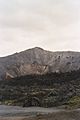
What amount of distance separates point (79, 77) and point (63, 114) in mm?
46689

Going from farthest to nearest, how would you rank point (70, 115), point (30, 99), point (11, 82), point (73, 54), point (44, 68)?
1. point (73, 54)
2. point (44, 68)
3. point (11, 82)
4. point (30, 99)
5. point (70, 115)

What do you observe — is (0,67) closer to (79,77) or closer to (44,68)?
(44,68)

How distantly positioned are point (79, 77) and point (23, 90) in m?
12.8

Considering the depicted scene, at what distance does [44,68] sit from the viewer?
5089 inches

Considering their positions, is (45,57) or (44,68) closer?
(44,68)

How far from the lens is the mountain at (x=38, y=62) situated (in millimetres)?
130012

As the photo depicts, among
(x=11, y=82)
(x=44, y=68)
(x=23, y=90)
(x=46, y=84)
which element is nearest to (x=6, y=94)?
(x=23, y=90)

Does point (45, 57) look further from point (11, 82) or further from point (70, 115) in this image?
point (70, 115)

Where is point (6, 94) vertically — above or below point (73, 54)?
below

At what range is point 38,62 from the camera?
166750 millimetres

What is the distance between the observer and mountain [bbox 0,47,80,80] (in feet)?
427

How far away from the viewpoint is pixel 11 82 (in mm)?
87500

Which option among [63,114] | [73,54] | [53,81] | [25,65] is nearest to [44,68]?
[25,65]

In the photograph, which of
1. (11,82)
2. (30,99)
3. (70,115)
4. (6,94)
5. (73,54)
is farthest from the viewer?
(73,54)
